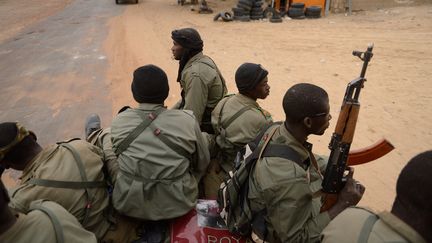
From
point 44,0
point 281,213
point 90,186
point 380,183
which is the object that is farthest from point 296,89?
point 44,0

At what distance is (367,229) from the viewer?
5.47 ft

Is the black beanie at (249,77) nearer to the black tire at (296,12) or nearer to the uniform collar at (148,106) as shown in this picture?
the uniform collar at (148,106)

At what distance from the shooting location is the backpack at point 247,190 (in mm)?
2389

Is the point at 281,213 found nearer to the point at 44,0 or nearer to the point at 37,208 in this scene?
the point at 37,208

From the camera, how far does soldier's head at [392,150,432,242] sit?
1.53 metres

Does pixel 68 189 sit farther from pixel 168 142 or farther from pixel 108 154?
pixel 168 142

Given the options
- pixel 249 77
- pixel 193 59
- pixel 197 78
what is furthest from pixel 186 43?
pixel 249 77

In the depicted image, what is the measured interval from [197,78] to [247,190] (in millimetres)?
1962

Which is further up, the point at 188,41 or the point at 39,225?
the point at 188,41

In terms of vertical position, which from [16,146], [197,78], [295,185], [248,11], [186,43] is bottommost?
[295,185]

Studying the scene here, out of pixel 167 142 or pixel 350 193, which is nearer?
pixel 350 193

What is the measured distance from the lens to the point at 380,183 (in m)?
4.54

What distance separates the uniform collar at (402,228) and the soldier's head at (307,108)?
3.13 ft

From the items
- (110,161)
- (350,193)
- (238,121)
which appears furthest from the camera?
(238,121)
